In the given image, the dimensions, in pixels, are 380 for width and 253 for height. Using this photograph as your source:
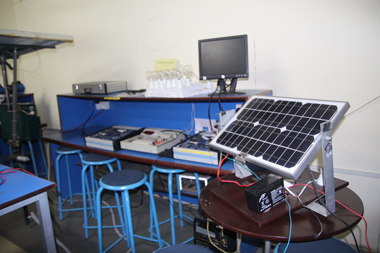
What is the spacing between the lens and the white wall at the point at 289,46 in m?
1.63

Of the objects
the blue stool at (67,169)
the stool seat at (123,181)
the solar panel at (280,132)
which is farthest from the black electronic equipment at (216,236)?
the blue stool at (67,169)

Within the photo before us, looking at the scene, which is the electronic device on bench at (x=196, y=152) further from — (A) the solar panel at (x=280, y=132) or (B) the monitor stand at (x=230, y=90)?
(B) the monitor stand at (x=230, y=90)

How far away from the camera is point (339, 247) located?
114cm

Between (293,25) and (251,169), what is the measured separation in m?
1.13

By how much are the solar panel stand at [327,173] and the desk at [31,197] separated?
4.66 feet

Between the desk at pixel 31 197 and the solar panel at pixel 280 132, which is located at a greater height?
the solar panel at pixel 280 132

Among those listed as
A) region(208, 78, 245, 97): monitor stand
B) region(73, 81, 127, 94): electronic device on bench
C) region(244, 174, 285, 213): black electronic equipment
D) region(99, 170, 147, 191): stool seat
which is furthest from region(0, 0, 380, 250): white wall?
region(99, 170, 147, 191): stool seat

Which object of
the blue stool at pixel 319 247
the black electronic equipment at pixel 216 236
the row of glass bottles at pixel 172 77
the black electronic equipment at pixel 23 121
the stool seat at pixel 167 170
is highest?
the row of glass bottles at pixel 172 77

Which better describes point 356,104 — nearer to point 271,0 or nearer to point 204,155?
point 271,0

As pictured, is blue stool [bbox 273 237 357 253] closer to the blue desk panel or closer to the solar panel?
the solar panel

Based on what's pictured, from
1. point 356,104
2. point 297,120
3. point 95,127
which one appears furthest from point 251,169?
point 95,127

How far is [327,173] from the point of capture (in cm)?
99

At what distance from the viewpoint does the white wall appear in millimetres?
1626

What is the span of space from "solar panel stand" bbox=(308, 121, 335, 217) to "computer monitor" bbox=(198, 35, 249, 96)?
833mm
